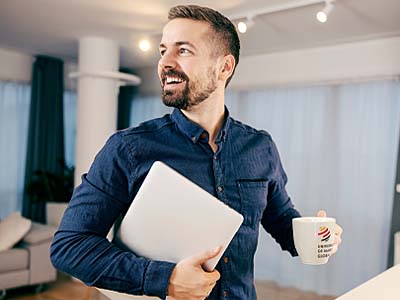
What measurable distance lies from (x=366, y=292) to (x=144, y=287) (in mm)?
498

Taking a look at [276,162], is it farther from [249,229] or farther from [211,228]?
[211,228]

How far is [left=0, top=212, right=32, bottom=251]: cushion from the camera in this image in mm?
3900

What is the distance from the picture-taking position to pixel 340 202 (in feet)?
13.8

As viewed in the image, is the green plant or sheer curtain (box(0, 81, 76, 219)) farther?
sheer curtain (box(0, 81, 76, 219))

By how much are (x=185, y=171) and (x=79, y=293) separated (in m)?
3.39

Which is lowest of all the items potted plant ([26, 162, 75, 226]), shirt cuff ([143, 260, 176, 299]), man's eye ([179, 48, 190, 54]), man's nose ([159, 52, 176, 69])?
potted plant ([26, 162, 75, 226])

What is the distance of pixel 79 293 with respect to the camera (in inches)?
160

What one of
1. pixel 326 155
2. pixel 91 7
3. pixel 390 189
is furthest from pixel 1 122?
pixel 390 189

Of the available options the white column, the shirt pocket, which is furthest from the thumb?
the white column

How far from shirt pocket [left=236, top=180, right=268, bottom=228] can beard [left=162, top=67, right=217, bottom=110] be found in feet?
0.74

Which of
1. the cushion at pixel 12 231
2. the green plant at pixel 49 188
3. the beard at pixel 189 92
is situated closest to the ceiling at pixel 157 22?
the green plant at pixel 49 188

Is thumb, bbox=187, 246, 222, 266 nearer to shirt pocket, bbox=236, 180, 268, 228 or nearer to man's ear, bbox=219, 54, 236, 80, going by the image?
shirt pocket, bbox=236, 180, 268, 228

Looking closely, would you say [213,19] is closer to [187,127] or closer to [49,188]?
[187,127]

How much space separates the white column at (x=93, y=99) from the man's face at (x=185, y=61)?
3.45 meters
